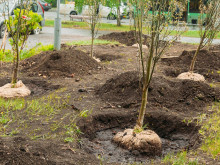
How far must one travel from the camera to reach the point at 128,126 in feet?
21.4

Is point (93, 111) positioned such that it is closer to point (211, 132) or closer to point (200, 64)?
point (211, 132)

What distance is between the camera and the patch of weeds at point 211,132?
4991 millimetres

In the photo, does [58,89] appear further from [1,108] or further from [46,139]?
[46,139]

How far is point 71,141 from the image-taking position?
5.10 metres

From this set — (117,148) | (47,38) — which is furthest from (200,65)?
(47,38)

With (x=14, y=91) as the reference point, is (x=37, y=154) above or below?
below

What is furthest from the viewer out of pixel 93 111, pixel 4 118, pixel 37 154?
pixel 93 111

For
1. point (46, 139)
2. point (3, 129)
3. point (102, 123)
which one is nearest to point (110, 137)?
point (102, 123)

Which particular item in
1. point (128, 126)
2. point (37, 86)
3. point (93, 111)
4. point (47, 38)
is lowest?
point (128, 126)

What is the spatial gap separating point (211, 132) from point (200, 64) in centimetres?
619

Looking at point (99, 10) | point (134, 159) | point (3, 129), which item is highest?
point (99, 10)

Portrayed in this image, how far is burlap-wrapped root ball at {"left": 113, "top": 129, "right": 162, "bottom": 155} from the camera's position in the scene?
5402 mm

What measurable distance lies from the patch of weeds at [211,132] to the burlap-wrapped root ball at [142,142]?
0.72 meters

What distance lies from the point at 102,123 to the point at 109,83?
1726mm
